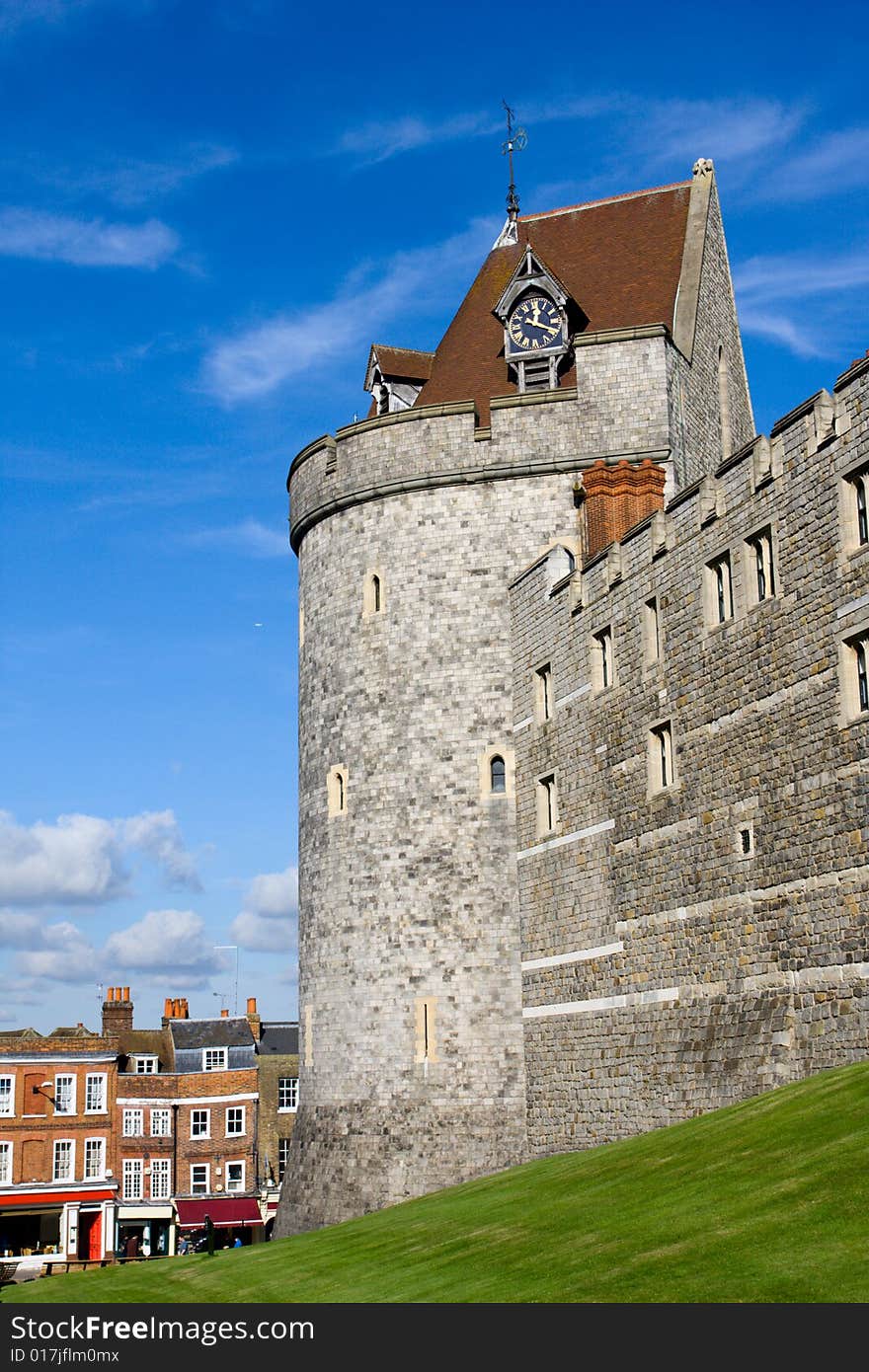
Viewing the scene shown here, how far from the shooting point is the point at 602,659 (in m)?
29.0

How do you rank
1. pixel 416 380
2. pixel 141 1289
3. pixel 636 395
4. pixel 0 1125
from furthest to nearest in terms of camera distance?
pixel 0 1125 → pixel 416 380 → pixel 636 395 → pixel 141 1289

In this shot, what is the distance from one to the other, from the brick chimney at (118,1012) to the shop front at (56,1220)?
743 centimetres

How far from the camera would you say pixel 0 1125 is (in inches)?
2382


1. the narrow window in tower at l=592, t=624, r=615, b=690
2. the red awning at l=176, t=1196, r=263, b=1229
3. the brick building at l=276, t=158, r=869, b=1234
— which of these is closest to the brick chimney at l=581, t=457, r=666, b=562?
the brick building at l=276, t=158, r=869, b=1234

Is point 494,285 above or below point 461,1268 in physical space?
above

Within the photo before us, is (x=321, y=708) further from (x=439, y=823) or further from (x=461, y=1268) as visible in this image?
(x=461, y=1268)

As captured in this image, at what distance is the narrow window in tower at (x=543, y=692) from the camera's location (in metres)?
31.0

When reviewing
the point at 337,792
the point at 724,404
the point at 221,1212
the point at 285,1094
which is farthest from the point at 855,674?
the point at 285,1094

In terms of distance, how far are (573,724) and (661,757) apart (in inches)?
138

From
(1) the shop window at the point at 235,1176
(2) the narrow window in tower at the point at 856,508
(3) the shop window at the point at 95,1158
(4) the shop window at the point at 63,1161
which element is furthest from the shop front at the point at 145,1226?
(2) the narrow window in tower at the point at 856,508

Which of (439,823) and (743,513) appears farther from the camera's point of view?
(439,823)

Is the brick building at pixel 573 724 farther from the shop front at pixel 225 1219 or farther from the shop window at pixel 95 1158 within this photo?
the shop window at pixel 95 1158

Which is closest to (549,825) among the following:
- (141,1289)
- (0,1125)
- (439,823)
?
(439,823)
